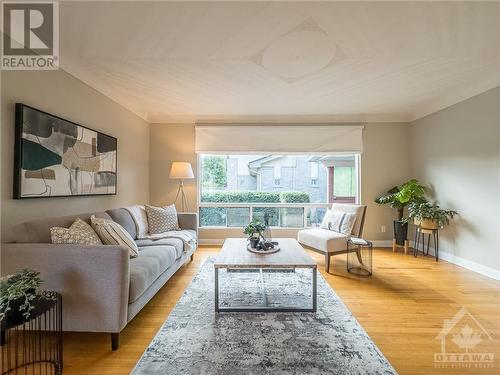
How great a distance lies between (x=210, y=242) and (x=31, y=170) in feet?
10.1

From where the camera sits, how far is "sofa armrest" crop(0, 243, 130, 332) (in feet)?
5.43

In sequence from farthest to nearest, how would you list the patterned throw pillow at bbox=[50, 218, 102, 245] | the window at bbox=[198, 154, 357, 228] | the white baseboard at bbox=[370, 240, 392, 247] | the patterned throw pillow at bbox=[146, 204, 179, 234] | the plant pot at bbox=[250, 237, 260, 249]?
1. the window at bbox=[198, 154, 357, 228]
2. the white baseboard at bbox=[370, 240, 392, 247]
3. the patterned throw pillow at bbox=[146, 204, 179, 234]
4. the plant pot at bbox=[250, 237, 260, 249]
5. the patterned throw pillow at bbox=[50, 218, 102, 245]

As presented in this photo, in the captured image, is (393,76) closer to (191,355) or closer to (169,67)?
(169,67)

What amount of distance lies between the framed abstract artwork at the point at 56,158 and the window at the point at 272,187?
198cm

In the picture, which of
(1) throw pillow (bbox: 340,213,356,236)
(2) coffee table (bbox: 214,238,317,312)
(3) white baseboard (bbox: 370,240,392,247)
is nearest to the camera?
(2) coffee table (bbox: 214,238,317,312)

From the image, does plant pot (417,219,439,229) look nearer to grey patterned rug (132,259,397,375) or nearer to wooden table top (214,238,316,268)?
grey patterned rug (132,259,397,375)

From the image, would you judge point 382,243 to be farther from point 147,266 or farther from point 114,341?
point 114,341

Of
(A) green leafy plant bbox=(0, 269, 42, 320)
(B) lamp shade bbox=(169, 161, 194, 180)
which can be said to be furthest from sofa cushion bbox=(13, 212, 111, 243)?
(B) lamp shade bbox=(169, 161, 194, 180)

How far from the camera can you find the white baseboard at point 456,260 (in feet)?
10.1

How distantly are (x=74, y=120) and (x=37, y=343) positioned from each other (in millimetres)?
2135

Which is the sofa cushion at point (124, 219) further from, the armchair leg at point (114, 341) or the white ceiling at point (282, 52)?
the white ceiling at point (282, 52)

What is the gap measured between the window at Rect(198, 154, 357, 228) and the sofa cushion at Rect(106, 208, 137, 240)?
1788mm

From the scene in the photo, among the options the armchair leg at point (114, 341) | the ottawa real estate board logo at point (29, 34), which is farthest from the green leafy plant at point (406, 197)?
the ottawa real estate board logo at point (29, 34)

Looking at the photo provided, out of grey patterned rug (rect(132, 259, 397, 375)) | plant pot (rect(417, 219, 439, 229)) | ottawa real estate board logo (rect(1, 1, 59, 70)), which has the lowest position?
grey patterned rug (rect(132, 259, 397, 375))
